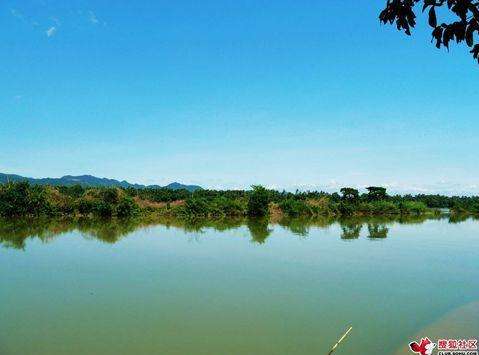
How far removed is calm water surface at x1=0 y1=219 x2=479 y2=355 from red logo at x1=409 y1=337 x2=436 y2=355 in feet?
0.64

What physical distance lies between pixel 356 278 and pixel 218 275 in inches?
123

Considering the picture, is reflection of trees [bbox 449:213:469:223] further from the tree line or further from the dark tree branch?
the dark tree branch

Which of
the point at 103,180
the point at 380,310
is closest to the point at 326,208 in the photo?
the point at 380,310

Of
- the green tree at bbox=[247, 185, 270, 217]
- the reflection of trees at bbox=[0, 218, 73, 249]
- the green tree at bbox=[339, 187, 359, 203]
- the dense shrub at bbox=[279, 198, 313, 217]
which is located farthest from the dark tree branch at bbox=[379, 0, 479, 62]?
the green tree at bbox=[339, 187, 359, 203]

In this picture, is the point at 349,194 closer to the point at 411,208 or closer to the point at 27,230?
the point at 411,208

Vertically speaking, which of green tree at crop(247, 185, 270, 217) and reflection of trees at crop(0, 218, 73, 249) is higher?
green tree at crop(247, 185, 270, 217)

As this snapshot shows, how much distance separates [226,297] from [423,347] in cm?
350

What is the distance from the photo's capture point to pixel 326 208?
106ft

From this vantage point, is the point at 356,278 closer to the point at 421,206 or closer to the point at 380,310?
the point at 380,310

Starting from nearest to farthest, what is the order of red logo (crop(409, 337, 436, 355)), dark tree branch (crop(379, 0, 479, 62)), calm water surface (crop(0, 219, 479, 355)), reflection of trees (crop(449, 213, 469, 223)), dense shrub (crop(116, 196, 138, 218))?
dark tree branch (crop(379, 0, 479, 62))
red logo (crop(409, 337, 436, 355))
calm water surface (crop(0, 219, 479, 355))
dense shrub (crop(116, 196, 138, 218))
reflection of trees (crop(449, 213, 469, 223))

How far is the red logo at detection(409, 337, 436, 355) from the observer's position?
5008mm

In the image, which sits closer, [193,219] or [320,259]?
[320,259]

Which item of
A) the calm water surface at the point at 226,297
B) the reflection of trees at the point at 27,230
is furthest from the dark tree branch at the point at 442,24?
the reflection of trees at the point at 27,230

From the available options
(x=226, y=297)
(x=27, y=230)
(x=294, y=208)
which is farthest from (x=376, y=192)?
(x=226, y=297)
